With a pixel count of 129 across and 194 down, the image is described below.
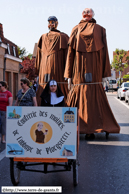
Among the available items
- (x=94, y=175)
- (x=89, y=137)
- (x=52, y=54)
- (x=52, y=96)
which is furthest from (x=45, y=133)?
(x=52, y=54)

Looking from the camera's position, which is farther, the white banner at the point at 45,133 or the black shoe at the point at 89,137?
the black shoe at the point at 89,137

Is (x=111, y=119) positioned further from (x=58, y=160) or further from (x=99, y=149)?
(x=58, y=160)

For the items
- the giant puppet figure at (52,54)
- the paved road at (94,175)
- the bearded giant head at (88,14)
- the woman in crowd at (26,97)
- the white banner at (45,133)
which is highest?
the bearded giant head at (88,14)

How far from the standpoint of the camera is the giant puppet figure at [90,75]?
8.20 meters

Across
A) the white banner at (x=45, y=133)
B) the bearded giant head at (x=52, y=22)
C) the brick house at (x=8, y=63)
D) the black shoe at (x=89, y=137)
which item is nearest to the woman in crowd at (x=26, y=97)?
the black shoe at (x=89, y=137)

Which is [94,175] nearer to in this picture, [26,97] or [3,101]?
[26,97]

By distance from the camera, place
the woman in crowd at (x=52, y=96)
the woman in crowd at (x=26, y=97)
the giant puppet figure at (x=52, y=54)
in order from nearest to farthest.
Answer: the woman in crowd at (x=52, y=96), the woman in crowd at (x=26, y=97), the giant puppet figure at (x=52, y=54)

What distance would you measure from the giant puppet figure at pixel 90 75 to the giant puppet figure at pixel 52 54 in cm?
153

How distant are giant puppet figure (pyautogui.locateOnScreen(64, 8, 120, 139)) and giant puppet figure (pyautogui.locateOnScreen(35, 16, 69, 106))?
1.53m

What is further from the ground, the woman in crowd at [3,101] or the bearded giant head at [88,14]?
the bearded giant head at [88,14]

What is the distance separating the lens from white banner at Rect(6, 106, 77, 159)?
4430 mm

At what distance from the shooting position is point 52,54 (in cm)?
996

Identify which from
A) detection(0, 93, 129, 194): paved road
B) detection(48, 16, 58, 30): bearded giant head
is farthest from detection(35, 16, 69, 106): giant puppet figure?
detection(0, 93, 129, 194): paved road

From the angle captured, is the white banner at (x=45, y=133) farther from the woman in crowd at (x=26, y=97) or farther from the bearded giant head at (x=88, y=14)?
the bearded giant head at (x=88, y=14)
